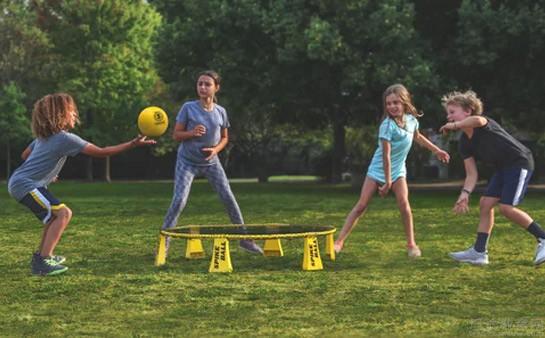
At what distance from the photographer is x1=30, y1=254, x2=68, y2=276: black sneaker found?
289 inches

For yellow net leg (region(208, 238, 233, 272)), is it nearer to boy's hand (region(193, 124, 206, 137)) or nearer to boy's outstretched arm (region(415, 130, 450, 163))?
boy's hand (region(193, 124, 206, 137))

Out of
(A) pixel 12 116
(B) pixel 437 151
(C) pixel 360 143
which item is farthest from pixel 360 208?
(C) pixel 360 143

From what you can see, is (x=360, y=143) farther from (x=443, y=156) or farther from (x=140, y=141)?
(x=140, y=141)

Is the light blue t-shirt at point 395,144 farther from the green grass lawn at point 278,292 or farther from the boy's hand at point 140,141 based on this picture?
the boy's hand at point 140,141

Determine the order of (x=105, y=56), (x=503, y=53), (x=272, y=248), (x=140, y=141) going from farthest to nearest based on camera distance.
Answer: (x=105, y=56) < (x=503, y=53) < (x=272, y=248) < (x=140, y=141)

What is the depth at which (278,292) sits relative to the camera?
6.34 m

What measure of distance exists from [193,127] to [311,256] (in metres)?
1.98

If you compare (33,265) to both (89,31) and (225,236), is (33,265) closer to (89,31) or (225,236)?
(225,236)

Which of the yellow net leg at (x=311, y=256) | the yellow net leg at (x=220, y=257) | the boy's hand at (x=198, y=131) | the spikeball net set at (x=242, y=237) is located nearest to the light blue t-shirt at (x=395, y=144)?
the spikeball net set at (x=242, y=237)

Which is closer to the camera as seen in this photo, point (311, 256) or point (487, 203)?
point (311, 256)

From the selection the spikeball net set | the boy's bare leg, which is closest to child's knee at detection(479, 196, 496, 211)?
the spikeball net set

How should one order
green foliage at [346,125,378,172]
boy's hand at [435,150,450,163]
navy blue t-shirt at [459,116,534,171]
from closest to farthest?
navy blue t-shirt at [459,116,534,171] < boy's hand at [435,150,450,163] < green foliage at [346,125,378,172]

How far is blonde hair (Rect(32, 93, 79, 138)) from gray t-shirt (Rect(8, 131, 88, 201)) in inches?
2.5

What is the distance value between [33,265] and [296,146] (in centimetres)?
4908
